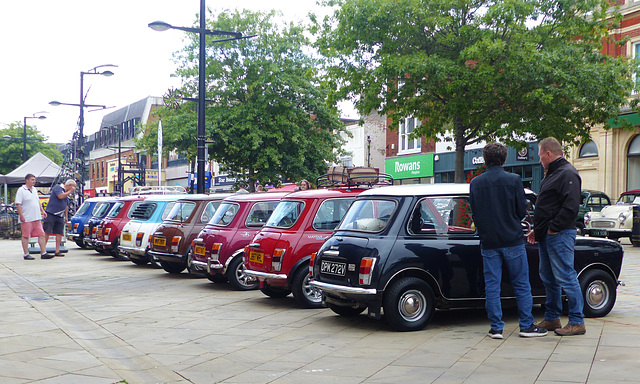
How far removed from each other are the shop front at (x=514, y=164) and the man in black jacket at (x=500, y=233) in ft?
90.7

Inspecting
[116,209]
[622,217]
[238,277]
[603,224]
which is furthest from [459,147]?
[238,277]

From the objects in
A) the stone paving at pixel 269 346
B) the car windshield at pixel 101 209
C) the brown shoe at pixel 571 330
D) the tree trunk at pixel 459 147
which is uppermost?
the tree trunk at pixel 459 147

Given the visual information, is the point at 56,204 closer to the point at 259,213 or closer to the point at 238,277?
the point at 259,213

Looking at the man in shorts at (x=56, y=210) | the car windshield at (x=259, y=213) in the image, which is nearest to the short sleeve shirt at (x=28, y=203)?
the man in shorts at (x=56, y=210)

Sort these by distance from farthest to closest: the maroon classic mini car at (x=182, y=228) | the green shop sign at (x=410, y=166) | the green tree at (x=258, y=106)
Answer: the green shop sign at (x=410, y=166) < the green tree at (x=258, y=106) < the maroon classic mini car at (x=182, y=228)

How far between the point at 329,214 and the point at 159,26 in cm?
878

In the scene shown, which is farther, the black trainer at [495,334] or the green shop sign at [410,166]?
the green shop sign at [410,166]

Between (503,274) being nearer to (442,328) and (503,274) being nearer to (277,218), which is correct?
(442,328)

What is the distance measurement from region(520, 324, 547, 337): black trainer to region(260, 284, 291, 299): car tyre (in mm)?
3780

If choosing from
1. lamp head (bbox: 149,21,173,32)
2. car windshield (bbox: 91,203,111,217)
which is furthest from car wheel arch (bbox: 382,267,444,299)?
car windshield (bbox: 91,203,111,217)

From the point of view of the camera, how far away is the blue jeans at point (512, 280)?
22.8 ft

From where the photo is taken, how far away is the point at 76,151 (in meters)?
26.7

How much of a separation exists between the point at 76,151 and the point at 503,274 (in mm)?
22062

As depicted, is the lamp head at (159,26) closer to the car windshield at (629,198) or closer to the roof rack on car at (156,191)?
the roof rack on car at (156,191)
